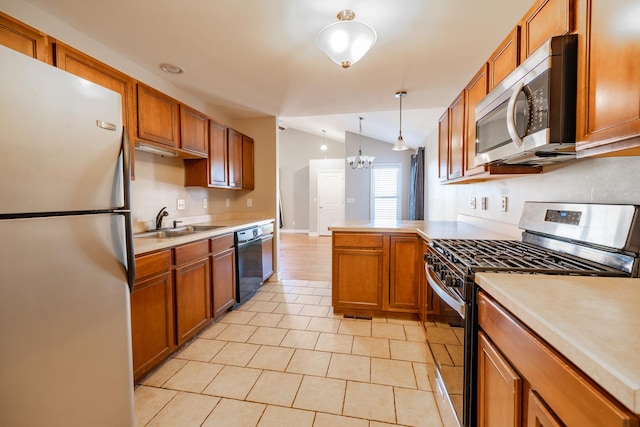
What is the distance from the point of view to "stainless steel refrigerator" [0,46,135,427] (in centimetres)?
89

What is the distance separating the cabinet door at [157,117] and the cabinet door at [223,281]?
1091mm

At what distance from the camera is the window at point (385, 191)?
718 centimetres

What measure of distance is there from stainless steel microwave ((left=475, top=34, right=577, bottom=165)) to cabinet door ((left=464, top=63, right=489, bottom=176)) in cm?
46

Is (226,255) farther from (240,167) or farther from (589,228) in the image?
(589,228)

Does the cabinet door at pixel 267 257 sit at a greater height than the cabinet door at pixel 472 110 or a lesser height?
lesser

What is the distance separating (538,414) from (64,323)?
1.57 metres

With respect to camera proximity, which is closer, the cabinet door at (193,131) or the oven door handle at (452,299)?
the oven door handle at (452,299)

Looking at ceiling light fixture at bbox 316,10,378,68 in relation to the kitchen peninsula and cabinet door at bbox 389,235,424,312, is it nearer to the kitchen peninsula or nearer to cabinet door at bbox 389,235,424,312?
the kitchen peninsula

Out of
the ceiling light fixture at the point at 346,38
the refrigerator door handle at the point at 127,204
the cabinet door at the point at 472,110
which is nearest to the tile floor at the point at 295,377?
the refrigerator door handle at the point at 127,204

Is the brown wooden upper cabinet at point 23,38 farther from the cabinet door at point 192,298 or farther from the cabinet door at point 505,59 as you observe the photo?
the cabinet door at point 505,59

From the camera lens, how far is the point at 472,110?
193 cm

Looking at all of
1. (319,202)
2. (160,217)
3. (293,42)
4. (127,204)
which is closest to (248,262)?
(160,217)

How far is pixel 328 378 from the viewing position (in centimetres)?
180

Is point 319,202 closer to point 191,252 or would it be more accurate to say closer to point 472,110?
point 191,252
